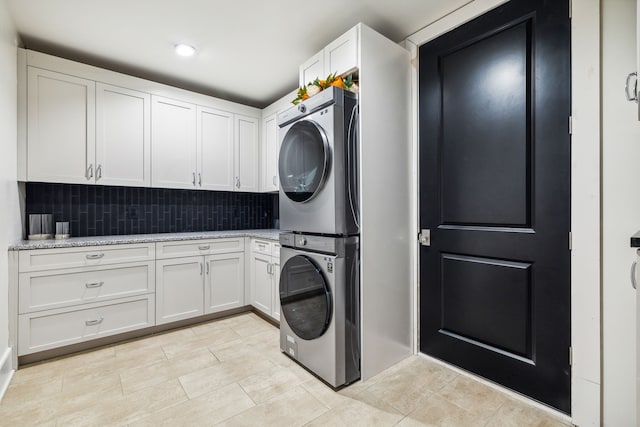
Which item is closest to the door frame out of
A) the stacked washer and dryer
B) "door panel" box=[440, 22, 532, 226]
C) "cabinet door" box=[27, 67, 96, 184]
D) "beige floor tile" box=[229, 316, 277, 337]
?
"door panel" box=[440, 22, 532, 226]

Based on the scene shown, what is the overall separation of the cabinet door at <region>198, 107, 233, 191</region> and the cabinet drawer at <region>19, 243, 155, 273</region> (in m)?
0.90

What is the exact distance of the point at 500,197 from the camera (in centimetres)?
180

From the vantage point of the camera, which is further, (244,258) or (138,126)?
(244,258)

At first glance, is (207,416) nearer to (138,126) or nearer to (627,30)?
(138,126)

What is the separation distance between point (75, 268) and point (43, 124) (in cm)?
117

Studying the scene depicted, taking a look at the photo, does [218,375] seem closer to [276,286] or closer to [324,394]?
[324,394]

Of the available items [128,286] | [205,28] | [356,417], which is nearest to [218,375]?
[356,417]

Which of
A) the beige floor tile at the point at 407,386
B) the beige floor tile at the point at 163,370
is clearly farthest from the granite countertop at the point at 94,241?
the beige floor tile at the point at 407,386

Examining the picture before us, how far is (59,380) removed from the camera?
195 centimetres

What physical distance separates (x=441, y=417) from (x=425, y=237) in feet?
3.55

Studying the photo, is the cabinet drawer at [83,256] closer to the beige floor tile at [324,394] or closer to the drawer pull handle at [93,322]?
the drawer pull handle at [93,322]

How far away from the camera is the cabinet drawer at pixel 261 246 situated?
2848 millimetres

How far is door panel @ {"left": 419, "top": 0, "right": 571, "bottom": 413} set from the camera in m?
1.59

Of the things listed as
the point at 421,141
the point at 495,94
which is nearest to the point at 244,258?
the point at 421,141
